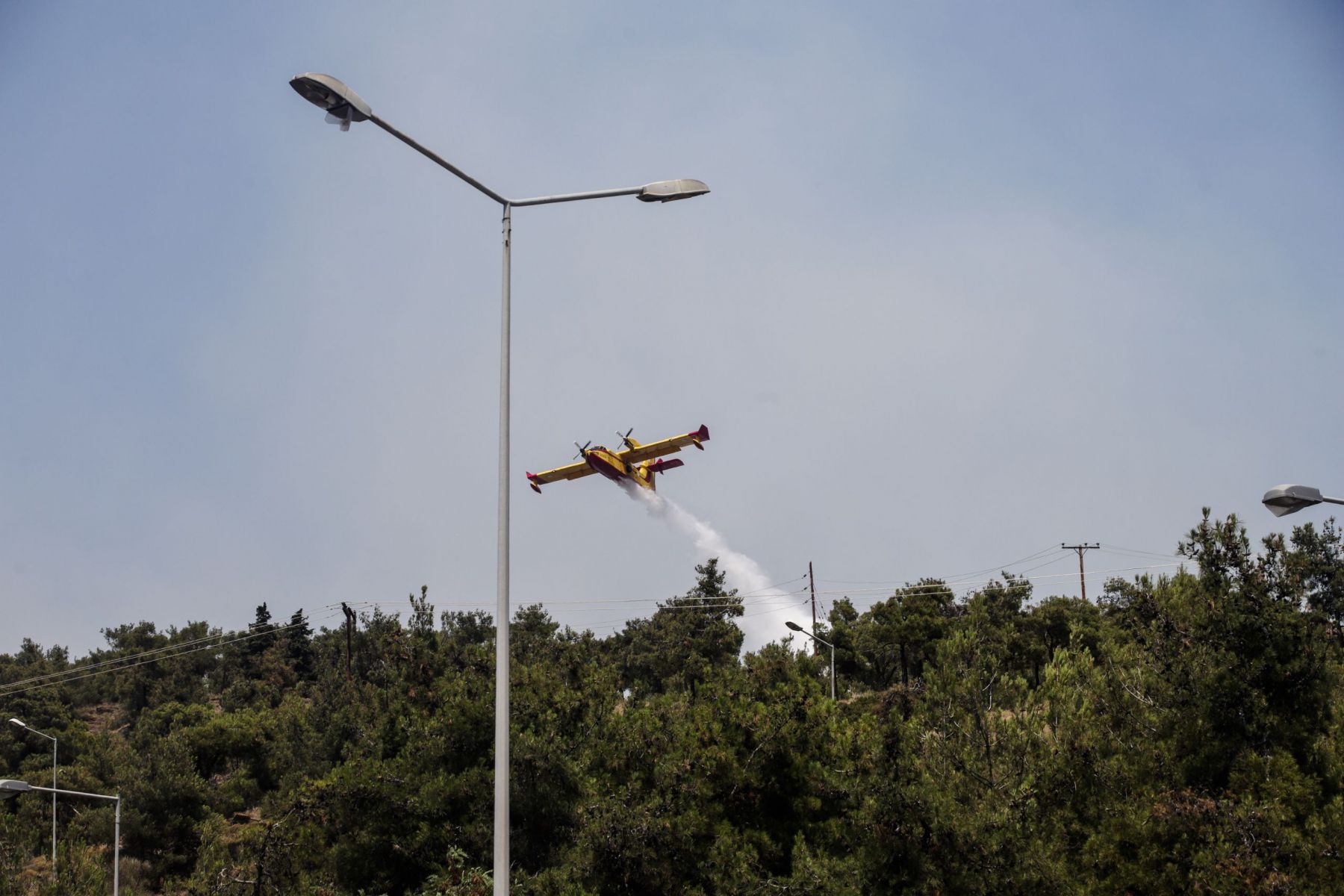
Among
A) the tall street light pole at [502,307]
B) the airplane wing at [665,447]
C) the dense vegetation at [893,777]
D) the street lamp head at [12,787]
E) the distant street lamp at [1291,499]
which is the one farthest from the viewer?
the airplane wing at [665,447]

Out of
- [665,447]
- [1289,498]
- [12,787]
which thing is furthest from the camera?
[665,447]

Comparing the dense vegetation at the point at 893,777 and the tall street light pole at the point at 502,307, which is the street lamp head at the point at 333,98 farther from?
the dense vegetation at the point at 893,777

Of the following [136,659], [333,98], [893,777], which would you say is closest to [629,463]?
[893,777]

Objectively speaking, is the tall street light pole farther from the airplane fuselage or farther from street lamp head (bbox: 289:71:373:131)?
the airplane fuselage

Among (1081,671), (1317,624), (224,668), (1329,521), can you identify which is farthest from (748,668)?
(224,668)

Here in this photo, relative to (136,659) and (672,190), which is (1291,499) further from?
(136,659)

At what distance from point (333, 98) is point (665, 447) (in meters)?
34.4

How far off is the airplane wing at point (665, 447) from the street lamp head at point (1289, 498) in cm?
2786

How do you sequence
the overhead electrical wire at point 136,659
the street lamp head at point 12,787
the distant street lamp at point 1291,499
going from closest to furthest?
the distant street lamp at point 1291,499 → the street lamp head at point 12,787 → the overhead electrical wire at point 136,659

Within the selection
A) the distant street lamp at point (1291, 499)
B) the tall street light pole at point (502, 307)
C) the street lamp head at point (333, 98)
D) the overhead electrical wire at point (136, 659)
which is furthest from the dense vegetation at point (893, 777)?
the overhead electrical wire at point (136, 659)

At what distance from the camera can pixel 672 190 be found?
11.6m

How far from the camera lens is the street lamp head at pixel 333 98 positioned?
31.9 ft

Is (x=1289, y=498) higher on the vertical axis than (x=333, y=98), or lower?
lower

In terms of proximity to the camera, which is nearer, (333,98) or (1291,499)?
(333,98)
